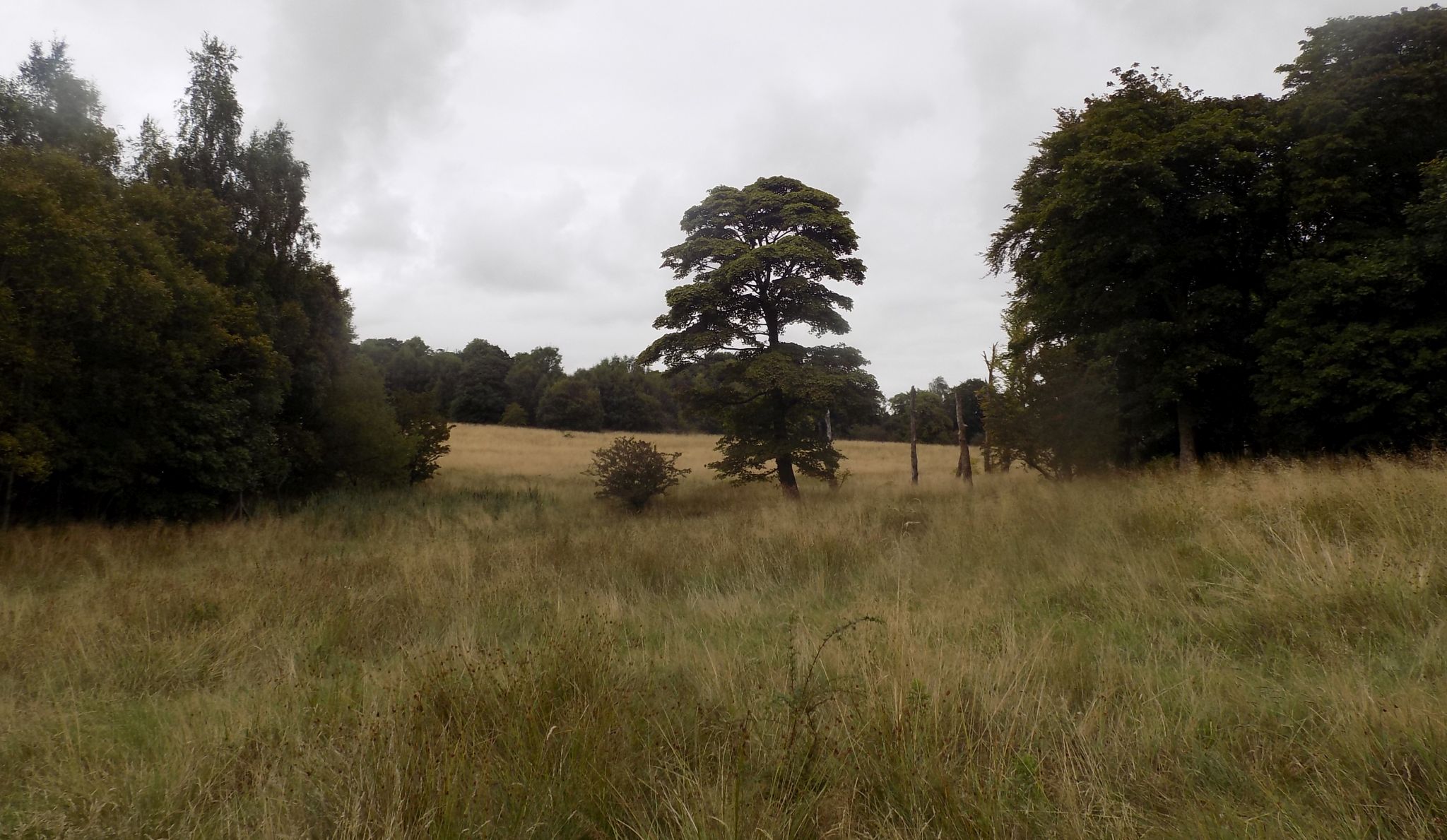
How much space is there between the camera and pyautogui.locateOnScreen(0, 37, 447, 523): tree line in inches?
384

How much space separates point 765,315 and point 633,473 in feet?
17.7

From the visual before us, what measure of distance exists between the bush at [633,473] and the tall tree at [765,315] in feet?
5.34

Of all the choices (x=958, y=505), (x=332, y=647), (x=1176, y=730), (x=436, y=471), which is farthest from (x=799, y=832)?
(x=436, y=471)

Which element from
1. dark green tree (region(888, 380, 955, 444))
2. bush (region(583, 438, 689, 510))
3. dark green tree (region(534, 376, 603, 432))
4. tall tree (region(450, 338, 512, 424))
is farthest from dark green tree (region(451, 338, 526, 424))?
bush (region(583, 438, 689, 510))

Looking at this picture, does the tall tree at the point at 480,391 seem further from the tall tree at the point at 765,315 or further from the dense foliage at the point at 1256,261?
the dense foliage at the point at 1256,261

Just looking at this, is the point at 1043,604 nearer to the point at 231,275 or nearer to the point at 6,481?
the point at 6,481

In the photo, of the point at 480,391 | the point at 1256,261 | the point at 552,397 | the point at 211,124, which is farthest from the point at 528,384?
the point at 1256,261

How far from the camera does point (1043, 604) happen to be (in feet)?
18.2

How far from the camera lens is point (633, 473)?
58.6ft

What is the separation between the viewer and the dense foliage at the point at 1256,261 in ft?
41.4

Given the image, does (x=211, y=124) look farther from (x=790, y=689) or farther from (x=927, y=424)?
(x=927, y=424)

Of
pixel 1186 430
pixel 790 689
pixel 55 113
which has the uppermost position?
pixel 55 113

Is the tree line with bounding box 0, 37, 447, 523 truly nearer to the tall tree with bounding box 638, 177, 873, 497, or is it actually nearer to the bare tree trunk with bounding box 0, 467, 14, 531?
the bare tree trunk with bounding box 0, 467, 14, 531

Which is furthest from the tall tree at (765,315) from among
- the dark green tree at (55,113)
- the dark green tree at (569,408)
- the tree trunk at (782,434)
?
the dark green tree at (569,408)
